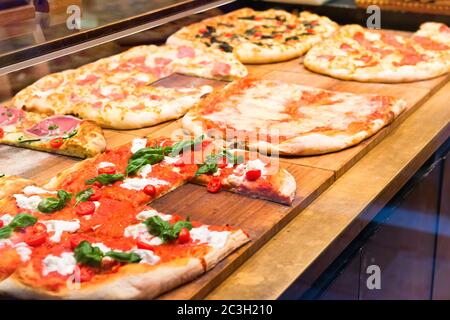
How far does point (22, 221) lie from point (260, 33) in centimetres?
323

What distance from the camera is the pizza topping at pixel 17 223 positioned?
8.12ft

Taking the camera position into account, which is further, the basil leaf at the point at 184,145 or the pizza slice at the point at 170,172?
the basil leaf at the point at 184,145

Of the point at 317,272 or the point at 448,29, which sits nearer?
the point at 317,272

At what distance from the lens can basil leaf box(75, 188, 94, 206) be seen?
2779mm

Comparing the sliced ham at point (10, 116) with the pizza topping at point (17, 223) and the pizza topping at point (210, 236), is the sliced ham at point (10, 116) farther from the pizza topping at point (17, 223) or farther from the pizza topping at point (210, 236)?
the pizza topping at point (210, 236)

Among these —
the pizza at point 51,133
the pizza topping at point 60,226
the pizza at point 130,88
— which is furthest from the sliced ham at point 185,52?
the pizza topping at point 60,226

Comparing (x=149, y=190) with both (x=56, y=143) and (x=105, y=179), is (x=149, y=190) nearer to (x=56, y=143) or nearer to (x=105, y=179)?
(x=105, y=179)

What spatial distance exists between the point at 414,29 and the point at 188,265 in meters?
4.15

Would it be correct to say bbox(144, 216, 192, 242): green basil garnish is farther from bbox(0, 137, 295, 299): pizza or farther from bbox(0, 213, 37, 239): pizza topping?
bbox(0, 213, 37, 239): pizza topping

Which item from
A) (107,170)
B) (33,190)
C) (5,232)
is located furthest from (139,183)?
(5,232)

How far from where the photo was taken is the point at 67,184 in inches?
116

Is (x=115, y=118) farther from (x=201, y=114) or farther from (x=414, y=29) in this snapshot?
(x=414, y=29)

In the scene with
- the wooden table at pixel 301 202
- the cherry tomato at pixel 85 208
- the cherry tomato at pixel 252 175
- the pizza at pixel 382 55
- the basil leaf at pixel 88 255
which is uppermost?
the basil leaf at pixel 88 255
